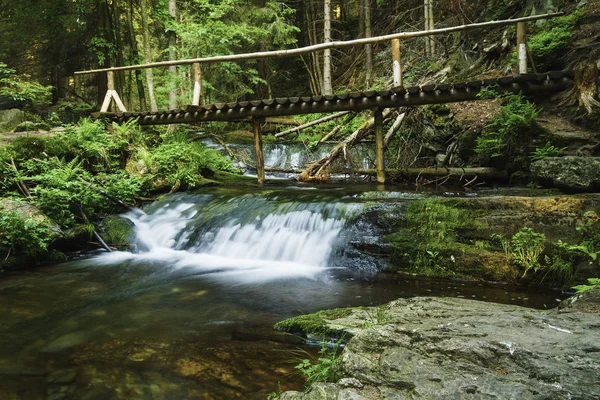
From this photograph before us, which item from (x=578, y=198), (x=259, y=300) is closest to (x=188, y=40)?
(x=259, y=300)

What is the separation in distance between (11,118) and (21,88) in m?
1.19

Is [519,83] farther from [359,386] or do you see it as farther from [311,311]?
[359,386]

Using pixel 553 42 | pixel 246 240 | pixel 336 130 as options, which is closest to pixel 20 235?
pixel 246 240

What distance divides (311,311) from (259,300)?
31.6 inches

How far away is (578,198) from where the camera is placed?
549cm

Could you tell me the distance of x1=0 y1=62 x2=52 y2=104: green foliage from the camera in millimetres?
10512

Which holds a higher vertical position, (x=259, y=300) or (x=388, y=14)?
(x=388, y=14)

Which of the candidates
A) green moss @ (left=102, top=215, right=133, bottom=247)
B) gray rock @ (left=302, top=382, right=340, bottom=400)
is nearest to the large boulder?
gray rock @ (left=302, top=382, right=340, bottom=400)

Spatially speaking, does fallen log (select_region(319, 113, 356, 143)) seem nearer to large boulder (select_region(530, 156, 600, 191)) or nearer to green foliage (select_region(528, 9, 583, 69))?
green foliage (select_region(528, 9, 583, 69))

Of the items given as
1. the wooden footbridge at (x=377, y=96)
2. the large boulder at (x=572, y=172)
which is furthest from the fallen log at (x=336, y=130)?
the large boulder at (x=572, y=172)

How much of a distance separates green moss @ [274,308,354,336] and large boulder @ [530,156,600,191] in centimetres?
454

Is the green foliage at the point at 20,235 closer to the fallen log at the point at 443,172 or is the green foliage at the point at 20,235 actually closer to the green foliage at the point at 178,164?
the green foliage at the point at 178,164

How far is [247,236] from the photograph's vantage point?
25.7ft

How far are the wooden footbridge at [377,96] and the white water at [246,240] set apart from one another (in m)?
2.82
